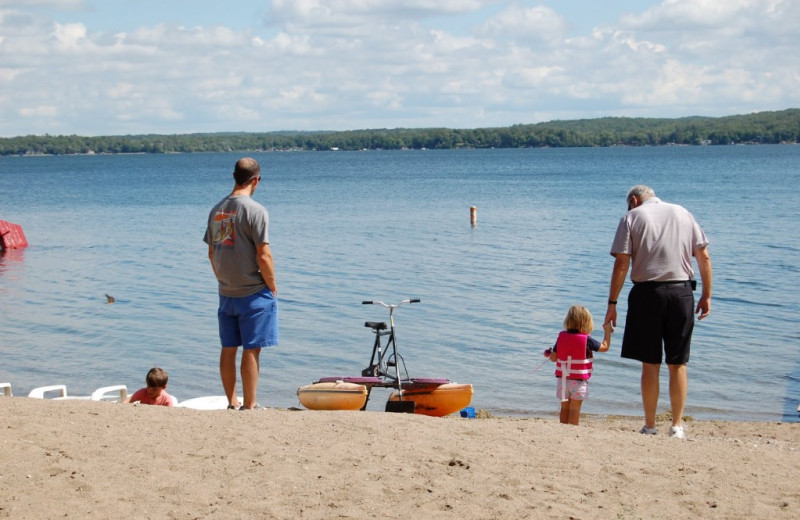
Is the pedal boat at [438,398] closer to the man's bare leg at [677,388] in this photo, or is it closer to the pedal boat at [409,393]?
the pedal boat at [409,393]

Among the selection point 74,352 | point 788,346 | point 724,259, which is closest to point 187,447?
point 74,352

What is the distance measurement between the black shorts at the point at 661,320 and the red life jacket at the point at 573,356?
23.6 inches

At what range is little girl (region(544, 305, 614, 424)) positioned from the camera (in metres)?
7.70

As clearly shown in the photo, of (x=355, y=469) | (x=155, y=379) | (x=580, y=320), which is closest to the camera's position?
(x=355, y=469)

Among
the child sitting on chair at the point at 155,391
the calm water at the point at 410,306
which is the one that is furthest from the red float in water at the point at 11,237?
the child sitting on chair at the point at 155,391

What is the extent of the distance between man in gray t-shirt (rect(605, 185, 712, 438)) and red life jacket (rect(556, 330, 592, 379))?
56 cm

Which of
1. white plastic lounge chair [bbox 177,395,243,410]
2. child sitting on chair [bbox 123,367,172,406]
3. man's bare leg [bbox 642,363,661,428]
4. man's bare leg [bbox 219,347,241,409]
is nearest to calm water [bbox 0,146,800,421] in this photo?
white plastic lounge chair [bbox 177,395,243,410]

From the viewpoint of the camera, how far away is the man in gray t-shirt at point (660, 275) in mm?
7074

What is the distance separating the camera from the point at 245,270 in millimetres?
7152

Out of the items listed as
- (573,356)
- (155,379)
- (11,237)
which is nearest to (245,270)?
(155,379)

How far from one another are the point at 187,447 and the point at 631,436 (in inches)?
124

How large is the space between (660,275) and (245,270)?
309 cm

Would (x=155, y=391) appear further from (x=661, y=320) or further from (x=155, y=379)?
(x=661, y=320)

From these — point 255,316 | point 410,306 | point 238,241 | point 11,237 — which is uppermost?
point 238,241
